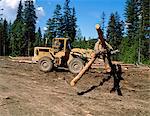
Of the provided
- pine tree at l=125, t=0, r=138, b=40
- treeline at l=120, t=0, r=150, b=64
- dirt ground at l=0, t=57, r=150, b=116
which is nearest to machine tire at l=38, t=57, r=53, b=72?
dirt ground at l=0, t=57, r=150, b=116

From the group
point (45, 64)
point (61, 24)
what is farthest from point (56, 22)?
point (45, 64)

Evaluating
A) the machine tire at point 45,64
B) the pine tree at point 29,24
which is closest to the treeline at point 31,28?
the pine tree at point 29,24

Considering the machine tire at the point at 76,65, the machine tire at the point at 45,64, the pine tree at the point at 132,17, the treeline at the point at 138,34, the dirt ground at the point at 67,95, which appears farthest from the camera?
the pine tree at the point at 132,17

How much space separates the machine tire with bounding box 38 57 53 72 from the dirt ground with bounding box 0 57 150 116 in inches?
25.8

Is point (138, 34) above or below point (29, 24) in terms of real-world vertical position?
below

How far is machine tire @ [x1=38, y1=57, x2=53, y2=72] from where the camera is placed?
71.2 feet

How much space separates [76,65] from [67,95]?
613 centimetres

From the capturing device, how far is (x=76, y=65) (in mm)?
21031

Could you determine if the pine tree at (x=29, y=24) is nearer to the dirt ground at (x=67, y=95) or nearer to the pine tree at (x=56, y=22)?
the pine tree at (x=56, y=22)

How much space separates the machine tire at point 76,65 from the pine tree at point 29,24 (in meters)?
61.4

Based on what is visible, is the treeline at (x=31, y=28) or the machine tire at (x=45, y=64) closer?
the machine tire at (x=45, y=64)

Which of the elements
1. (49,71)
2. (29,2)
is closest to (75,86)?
(49,71)

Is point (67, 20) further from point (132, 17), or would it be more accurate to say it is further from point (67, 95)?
point (67, 95)

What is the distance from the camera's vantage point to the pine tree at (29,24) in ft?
273
